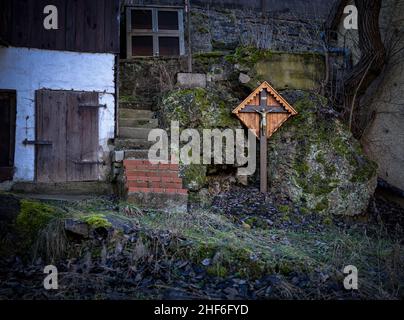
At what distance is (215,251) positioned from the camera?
457 centimetres

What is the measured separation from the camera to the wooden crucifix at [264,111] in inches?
288

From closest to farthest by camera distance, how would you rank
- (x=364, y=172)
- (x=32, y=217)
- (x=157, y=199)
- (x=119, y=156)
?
(x=32, y=217), (x=157, y=199), (x=364, y=172), (x=119, y=156)

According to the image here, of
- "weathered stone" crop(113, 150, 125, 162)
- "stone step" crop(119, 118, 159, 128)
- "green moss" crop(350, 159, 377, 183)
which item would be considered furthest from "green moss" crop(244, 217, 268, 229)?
"stone step" crop(119, 118, 159, 128)

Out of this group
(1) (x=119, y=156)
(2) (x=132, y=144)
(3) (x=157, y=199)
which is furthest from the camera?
(2) (x=132, y=144)

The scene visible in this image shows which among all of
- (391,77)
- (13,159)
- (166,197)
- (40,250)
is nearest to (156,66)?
(13,159)

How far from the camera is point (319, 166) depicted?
A: 7371mm

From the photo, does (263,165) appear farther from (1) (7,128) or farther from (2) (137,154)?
(1) (7,128)

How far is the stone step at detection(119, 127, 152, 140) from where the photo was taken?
26.9ft

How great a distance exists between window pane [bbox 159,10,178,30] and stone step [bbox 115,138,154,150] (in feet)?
15.0

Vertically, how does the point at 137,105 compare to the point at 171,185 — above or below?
above

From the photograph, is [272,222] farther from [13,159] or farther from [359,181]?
[13,159]

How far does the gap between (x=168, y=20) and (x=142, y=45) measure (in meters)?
1.17

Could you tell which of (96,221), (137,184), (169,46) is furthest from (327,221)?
(169,46)
